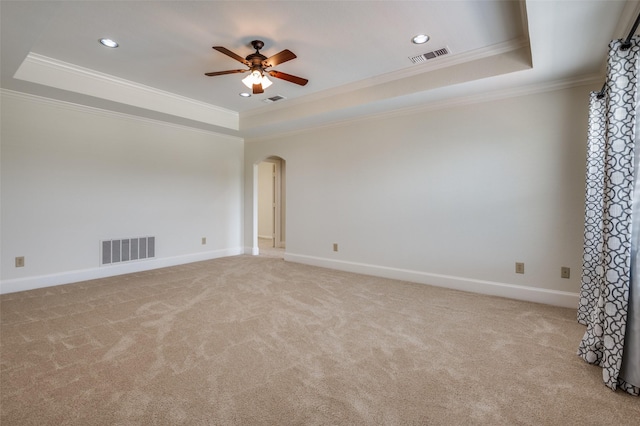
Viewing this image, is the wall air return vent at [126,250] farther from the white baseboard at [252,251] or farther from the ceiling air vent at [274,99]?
the ceiling air vent at [274,99]

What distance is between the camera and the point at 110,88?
4.12 metres

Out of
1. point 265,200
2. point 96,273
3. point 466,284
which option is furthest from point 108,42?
point 265,200

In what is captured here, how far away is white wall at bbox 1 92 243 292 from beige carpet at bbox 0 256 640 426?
683mm

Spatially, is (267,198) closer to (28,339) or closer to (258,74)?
(258,74)

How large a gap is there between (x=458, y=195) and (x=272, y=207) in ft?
17.5

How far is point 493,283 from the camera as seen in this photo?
3.89 metres

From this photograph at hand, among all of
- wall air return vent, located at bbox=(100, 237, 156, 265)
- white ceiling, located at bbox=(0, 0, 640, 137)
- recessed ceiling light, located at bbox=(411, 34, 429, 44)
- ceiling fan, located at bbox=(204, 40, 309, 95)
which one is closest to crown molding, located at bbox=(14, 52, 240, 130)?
white ceiling, located at bbox=(0, 0, 640, 137)

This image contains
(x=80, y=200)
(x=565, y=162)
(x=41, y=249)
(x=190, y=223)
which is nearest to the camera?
(x=565, y=162)

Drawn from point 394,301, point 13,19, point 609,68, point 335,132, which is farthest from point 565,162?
point 13,19

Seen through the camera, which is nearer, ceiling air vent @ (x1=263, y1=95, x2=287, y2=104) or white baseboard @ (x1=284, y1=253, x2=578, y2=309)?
white baseboard @ (x1=284, y1=253, x2=578, y2=309)

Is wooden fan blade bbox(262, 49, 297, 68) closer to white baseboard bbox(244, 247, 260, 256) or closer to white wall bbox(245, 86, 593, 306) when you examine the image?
white wall bbox(245, 86, 593, 306)

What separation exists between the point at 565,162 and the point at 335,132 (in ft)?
10.5

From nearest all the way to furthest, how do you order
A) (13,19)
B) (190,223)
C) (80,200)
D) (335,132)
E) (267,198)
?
(13,19), (80,200), (335,132), (190,223), (267,198)

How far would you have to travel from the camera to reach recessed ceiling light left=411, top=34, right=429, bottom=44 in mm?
3021
